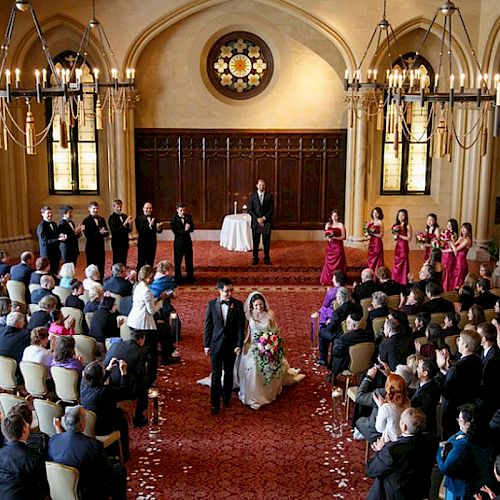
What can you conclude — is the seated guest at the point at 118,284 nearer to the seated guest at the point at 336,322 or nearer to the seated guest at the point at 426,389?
the seated guest at the point at 336,322

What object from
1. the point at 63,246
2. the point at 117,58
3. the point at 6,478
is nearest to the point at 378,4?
the point at 117,58

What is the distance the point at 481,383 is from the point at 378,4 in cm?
1206

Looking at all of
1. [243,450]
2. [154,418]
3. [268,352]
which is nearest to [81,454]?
[243,450]

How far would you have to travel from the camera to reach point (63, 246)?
543 inches

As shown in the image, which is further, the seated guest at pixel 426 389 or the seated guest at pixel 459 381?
the seated guest at pixel 459 381

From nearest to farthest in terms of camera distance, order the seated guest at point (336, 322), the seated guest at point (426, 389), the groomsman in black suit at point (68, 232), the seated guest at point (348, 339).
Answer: the seated guest at point (426, 389) → the seated guest at point (348, 339) → the seated guest at point (336, 322) → the groomsman in black suit at point (68, 232)

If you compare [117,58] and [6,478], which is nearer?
[6,478]

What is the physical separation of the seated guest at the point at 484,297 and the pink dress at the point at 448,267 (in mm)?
3114

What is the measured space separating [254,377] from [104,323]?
200 cm

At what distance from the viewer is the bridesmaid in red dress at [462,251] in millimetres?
13016

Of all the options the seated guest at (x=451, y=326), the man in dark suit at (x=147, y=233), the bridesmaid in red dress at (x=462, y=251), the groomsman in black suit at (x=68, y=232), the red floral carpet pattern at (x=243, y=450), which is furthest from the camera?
the man in dark suit at (x=147, y=233)

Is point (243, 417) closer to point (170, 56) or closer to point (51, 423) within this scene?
point (51, 423)

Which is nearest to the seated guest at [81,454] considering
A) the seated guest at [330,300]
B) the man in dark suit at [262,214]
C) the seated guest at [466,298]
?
the seated guest at [330,300]

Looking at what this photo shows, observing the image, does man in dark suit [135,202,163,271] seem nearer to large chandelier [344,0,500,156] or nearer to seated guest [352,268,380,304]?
large chandelier [344,0,500,156]
